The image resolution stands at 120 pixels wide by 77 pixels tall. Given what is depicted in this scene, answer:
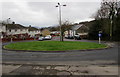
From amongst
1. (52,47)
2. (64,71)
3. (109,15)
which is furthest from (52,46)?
(109,15)

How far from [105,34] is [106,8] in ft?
28.7

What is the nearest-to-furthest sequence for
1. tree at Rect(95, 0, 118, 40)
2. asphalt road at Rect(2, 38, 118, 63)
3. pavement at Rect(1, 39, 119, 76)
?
pavement at Rect(1, 39, 119, 76) < asphalt road at Rect(2, 38, 118, 63) < tree at Rect(95, 0, 118, 40)

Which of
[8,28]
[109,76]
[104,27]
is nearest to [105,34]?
[104,27]

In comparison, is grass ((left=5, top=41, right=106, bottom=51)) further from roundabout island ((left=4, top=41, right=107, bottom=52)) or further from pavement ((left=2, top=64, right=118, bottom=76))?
pavement ((left=2, top=64, right=118, bottom=76))

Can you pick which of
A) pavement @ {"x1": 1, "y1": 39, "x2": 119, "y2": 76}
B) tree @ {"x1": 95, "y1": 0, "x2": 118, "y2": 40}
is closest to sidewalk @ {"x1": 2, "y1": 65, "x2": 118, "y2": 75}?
pavement @ {"x1": 1, "y1": 39, "x2": 119, "y2": 76}

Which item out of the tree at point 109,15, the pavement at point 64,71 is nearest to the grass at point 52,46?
the pavement at point 64,71

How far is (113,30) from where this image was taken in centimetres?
3800

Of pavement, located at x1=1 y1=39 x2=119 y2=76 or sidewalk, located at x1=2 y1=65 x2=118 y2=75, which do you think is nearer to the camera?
sidewalk, located at x1=2 y1=65 x2=118 y2=75

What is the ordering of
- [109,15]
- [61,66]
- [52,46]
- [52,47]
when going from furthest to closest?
1. [109,15]
2. [52,46]
3. [52,47]
4. [61,66]

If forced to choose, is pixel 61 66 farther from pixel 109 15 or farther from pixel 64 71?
pixel 109 15

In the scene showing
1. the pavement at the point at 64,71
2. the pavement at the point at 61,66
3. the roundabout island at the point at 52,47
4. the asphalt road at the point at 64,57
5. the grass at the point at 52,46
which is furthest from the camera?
the grass at the point at 52,46

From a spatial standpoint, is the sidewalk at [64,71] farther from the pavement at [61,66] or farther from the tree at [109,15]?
the tree at [109,15]

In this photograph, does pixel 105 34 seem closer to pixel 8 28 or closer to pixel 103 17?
pixel 103 17

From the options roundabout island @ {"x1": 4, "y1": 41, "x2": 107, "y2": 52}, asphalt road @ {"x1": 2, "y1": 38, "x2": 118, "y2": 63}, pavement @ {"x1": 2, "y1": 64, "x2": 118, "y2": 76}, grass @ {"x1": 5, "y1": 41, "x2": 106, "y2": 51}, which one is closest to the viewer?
pavement @ {"x1": 2, "y1": 64, "x2": 118, "y2": 76}
